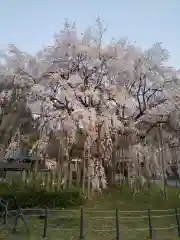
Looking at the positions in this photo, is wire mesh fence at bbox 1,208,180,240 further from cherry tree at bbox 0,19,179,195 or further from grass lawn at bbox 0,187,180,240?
cherry tree at bbox 0,19,179,195

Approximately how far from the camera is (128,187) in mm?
16969

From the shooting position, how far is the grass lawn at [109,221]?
27.5 ft

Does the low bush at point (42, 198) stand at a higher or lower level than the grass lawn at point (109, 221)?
higher

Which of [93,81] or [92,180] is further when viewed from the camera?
[93,81]

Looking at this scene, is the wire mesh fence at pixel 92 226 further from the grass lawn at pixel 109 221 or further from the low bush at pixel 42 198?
the low bush at pixel 42 198

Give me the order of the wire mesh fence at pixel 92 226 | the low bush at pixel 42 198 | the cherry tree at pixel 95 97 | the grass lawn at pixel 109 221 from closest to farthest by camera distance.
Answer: the wire mesh fence at pixel 92 226 < the grass lawn at pixel 109 221 < the low bush at pixel 42 198 < the cherry tree at pixel 95 97

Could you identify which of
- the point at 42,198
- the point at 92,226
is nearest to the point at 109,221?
the point at 92,226

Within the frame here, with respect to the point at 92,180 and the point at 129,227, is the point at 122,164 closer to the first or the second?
the point at 92,180

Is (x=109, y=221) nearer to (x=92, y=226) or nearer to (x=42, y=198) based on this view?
(x=92, y=226)

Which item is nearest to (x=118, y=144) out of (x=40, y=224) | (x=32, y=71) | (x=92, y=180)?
(x=92, y=180)

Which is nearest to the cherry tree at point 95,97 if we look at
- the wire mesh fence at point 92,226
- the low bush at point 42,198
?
the low bush at point 42,198

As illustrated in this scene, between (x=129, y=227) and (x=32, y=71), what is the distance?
29.8 feet

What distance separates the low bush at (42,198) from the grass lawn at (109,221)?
0.73 m

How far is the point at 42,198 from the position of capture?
11.9 meters
